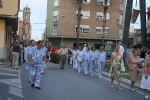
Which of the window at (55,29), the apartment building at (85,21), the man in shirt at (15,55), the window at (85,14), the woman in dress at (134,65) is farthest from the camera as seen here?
the window at (55,29)

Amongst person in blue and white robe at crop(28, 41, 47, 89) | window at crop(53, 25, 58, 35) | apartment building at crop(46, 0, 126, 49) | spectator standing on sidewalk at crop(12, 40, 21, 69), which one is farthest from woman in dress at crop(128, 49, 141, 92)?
window at crop(53, 25, 58, 35)

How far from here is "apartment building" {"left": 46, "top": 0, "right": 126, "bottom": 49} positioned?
1916 inches

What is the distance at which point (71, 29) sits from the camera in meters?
48.8

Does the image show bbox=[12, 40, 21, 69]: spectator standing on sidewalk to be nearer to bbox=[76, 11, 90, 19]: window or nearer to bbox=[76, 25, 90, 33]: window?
bbox=[76, 25, 90, 33]: window

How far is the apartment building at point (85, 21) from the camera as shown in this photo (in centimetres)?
4866

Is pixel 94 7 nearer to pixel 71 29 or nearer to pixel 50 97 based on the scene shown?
pixel 71 29

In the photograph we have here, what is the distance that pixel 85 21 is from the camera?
1927 inches

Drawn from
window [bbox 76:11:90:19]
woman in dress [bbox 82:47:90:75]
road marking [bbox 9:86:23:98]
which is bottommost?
road marking [bbox 9:86:23:98]

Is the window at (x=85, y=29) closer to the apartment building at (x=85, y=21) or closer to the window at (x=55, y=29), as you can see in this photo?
the apartment building at (x=85, y=21)

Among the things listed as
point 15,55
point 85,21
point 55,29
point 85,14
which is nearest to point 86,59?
point 15,55

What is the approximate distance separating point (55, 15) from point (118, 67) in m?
39.7

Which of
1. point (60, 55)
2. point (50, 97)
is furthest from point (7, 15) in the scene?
point (50, 97)

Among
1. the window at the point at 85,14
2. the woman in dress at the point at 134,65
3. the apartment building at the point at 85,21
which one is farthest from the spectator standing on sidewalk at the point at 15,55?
the window at the point at 85,14

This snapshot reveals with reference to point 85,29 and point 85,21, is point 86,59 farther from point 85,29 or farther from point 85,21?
point 85,21
